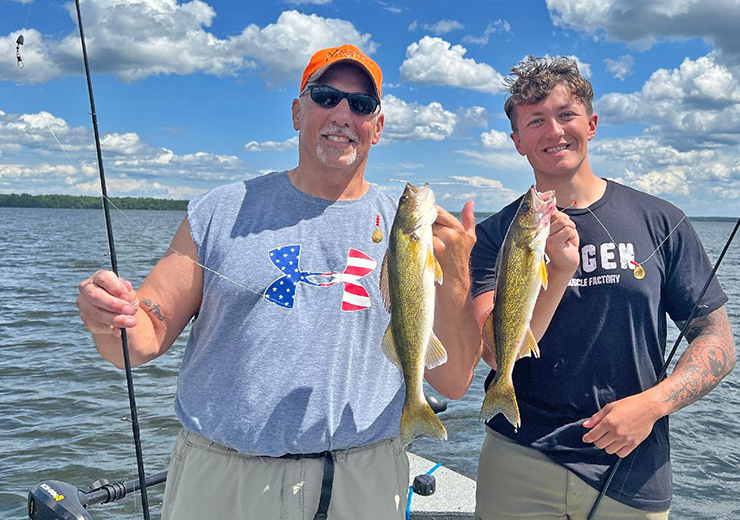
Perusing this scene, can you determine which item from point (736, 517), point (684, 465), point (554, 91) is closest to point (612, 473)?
point (554, 91)

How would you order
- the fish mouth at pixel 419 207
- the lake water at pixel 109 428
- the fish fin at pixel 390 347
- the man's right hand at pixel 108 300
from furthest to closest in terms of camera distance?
the lake water at pixel 109 428, the fish fin at pixel 390 347, the fish mouth at pixel 419 207, the man's right hand at pixel 108 300

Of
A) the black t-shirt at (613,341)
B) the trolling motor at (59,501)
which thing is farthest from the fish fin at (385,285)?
the trolling motor at (59,501)

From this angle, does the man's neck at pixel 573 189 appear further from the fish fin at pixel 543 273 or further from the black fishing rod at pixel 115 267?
the black fishing rod at pixel 115 267

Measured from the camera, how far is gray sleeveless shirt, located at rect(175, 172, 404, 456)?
9.28 feet

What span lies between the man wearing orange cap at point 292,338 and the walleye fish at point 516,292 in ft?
0.75

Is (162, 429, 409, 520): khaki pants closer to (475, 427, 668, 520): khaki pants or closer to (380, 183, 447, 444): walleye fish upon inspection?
(380, 183, 447, 444): walleye fish

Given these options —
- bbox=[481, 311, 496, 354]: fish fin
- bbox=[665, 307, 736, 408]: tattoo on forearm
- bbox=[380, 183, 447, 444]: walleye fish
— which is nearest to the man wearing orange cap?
bbox=[380, 183, 447, 444]: walleye fish

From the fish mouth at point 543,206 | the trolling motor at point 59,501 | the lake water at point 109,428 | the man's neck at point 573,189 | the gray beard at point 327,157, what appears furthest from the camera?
the lake water at point 109,428

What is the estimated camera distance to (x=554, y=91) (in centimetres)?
338

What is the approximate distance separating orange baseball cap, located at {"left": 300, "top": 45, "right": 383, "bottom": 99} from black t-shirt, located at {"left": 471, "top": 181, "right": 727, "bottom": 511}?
1.28 metres

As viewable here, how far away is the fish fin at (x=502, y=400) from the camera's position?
9.71 feet

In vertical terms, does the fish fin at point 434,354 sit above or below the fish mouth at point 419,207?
below

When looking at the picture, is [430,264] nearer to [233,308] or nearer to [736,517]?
[233,308]

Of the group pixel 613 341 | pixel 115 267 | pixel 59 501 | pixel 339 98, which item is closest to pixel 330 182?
pixel 339 98
